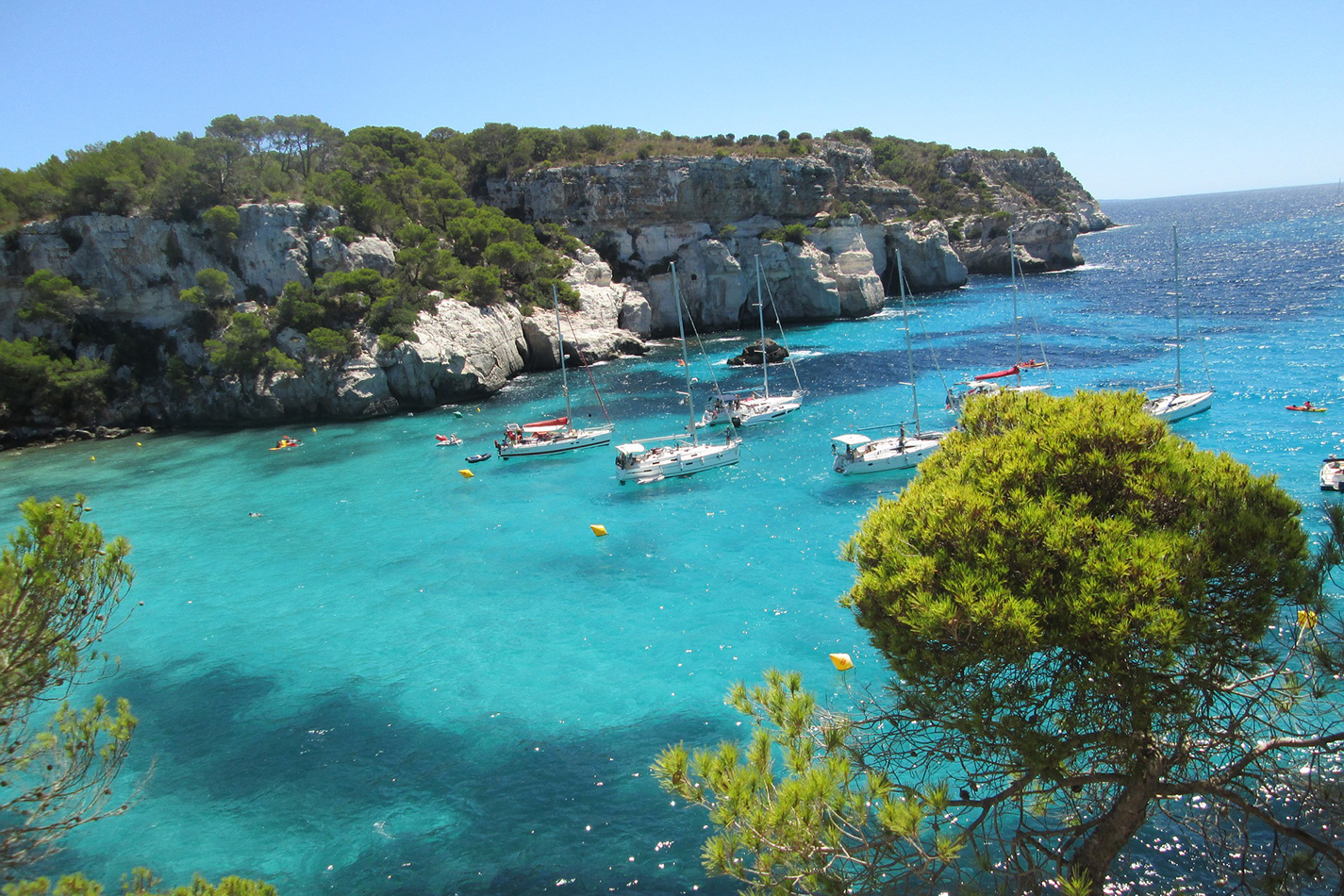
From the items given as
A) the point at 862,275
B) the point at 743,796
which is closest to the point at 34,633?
the point at 743,796

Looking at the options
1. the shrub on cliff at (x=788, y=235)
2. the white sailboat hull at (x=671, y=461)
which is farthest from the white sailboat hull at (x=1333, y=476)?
the shrub on cliff at (x=788, y=235)

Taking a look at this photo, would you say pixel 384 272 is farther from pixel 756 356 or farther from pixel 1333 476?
pixel 1333 476

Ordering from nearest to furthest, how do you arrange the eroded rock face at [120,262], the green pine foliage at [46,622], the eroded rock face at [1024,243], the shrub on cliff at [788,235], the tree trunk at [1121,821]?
the tree trunk at [1121,821]
the green pine foliage at [46,622]
the eroded rock face at [120,262]
the shrub on cliff at [788,235]
the eroded rock face at [1024,243]

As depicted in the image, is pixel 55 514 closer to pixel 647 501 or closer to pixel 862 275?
pixel 647 501

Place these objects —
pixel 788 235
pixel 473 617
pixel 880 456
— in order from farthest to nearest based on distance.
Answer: pixel 788 235, pixel 880 456, pixel 473 617

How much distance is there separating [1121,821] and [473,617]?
15940mm

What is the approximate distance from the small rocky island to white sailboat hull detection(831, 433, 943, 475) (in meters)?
26.8

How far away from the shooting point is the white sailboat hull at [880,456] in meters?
28.0

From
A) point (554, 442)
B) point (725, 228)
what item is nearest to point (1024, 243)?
point (725, 228)

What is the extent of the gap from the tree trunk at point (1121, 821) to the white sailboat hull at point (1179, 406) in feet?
92.1

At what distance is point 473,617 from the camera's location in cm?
1977

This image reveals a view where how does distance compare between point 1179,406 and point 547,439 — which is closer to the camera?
point 1179,406

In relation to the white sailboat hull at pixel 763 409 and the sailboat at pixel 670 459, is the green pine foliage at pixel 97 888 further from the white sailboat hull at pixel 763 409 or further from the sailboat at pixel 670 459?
the white sailboat hull at pixel 763 409

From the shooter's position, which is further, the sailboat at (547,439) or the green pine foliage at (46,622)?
the sailboat at (547,439)
